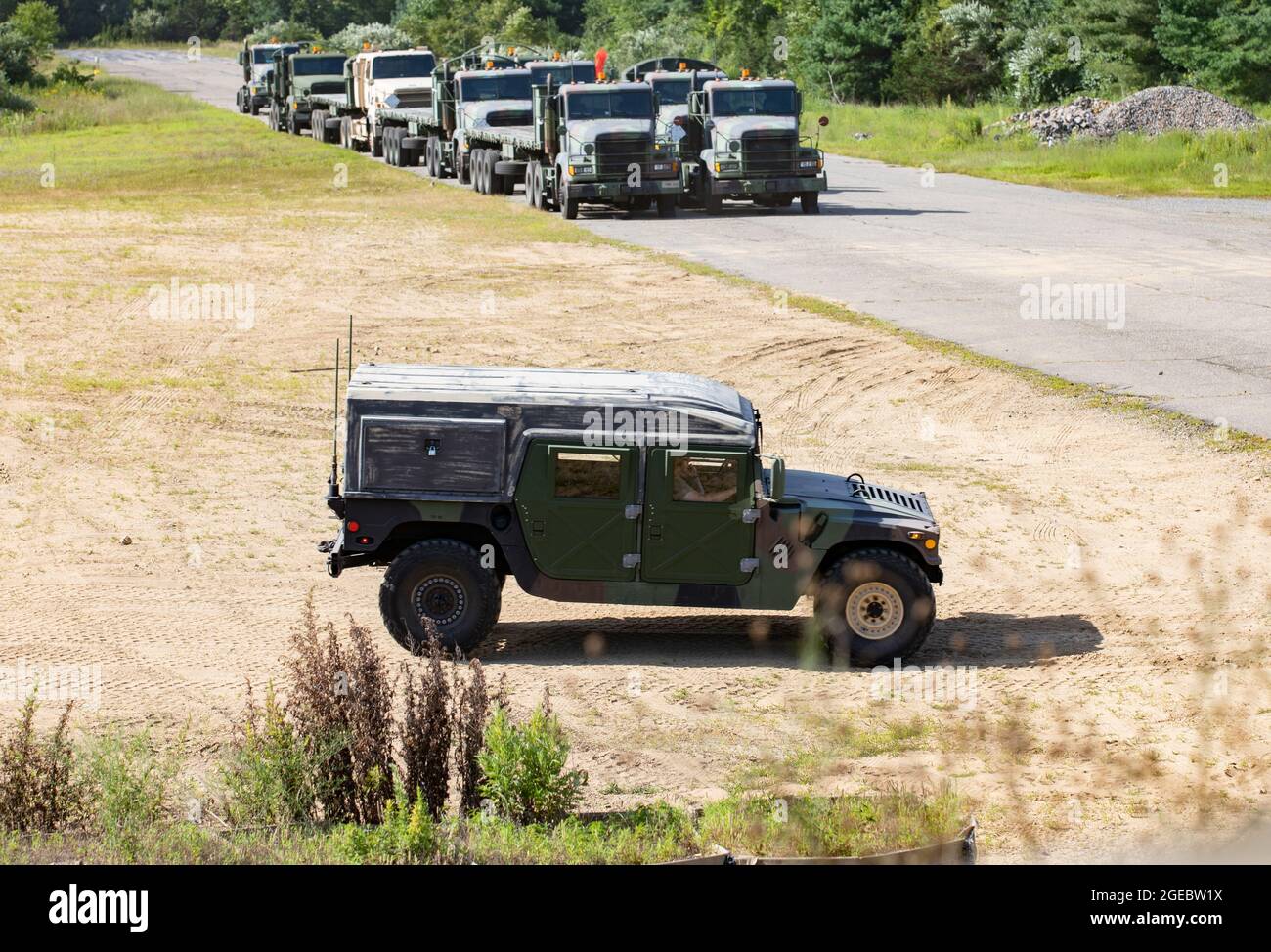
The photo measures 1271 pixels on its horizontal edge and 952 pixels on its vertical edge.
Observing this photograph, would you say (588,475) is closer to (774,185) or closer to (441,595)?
(441,595)

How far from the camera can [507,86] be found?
41.5 metres

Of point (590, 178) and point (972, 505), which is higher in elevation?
point (590, 178)

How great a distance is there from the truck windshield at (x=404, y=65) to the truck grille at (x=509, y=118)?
8740 mm

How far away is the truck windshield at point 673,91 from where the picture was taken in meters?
39.2

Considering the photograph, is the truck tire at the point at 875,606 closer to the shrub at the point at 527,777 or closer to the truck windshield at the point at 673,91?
the shrub at the point at 527,777

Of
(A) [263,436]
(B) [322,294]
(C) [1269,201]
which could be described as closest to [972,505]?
(A) [263,436]

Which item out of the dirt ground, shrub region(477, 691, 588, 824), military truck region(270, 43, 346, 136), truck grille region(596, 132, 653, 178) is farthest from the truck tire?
military truck region(270, 43, 346, 136)

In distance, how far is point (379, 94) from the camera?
48688 mm

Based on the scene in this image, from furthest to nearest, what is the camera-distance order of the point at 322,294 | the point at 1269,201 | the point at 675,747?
1. the point at 1269,201
2. the point at 322,294
3. the point at 675,747

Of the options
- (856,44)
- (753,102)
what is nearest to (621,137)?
(753,102)

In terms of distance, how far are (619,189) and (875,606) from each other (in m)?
24.4

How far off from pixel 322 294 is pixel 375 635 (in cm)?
1465

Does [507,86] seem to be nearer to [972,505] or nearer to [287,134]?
[287,134]

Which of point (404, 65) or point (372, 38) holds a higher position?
point (372, 38)
